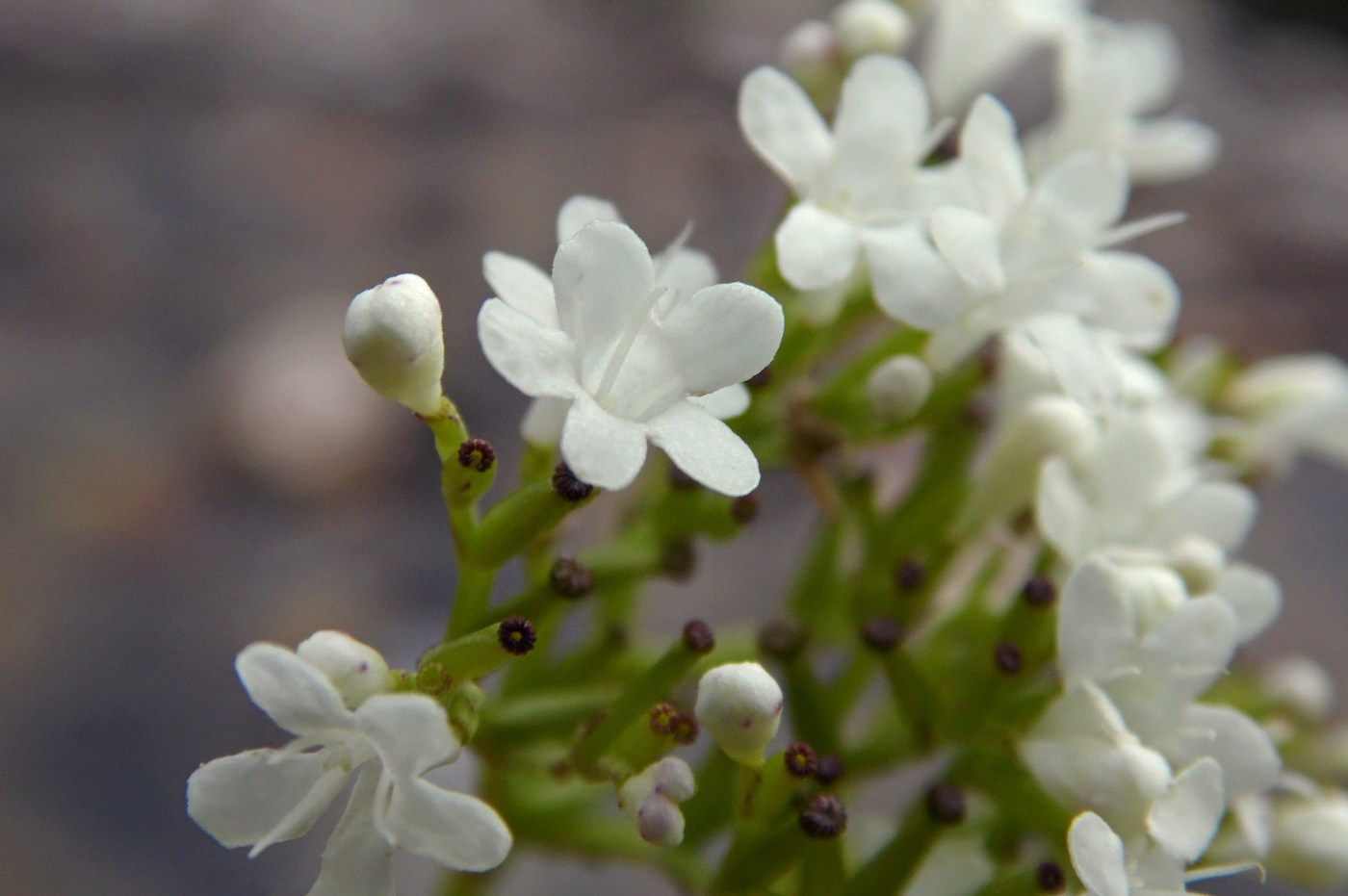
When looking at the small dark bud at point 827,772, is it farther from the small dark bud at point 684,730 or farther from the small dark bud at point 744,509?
the small dark bud at point 744,509

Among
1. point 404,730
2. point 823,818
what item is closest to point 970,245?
point 823,818

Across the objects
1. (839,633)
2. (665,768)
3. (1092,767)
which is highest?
(665,768)

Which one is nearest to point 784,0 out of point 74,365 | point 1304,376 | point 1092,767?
point 74,365

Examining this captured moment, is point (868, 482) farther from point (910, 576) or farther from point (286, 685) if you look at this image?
point (286, 685)

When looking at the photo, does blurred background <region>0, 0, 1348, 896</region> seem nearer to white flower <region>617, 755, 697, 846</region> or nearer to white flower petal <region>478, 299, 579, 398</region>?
white flower <region>617, 755, 697, 846</region>

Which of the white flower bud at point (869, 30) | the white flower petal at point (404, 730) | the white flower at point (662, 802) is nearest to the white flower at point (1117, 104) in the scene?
the white flower bud at point (869, 30)

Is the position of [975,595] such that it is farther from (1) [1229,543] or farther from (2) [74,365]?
(2) [74,365]

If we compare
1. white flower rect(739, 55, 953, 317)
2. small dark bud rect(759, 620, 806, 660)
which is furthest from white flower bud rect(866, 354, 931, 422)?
small dark bud rect(759, 620, 806, 660)
